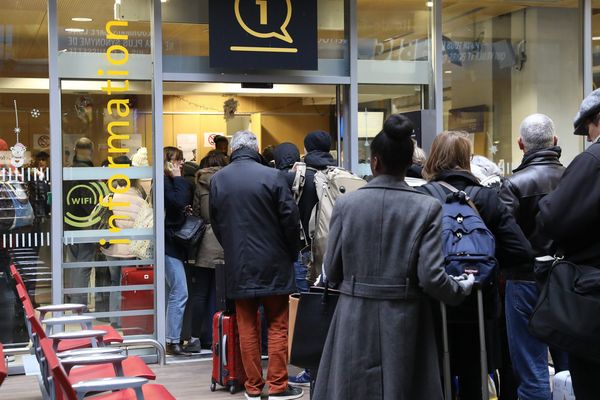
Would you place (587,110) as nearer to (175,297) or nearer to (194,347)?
(175,297)

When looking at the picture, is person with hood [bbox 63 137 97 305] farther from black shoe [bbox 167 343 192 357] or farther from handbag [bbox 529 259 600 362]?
handbag [bbox 529 259 600 362]

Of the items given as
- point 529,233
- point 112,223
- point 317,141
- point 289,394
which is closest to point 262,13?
point 317,141

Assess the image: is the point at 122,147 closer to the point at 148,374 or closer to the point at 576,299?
the point at 148,374

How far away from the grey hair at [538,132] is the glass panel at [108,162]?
135 inches

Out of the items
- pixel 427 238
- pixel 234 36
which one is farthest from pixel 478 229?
pixel 234 36

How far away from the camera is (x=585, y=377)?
130 inches

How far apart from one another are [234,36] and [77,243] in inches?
85.2

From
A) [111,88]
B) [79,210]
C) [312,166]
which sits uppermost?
[111,88]

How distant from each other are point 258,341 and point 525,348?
71.2 inches

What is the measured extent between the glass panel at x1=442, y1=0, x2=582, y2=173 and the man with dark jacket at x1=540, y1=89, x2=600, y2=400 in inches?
198

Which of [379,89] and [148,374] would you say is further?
[379,89]

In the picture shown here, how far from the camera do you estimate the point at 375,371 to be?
3707 mm

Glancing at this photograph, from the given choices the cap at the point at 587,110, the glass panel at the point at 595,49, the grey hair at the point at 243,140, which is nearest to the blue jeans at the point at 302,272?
the grey hair at the point at 243,140

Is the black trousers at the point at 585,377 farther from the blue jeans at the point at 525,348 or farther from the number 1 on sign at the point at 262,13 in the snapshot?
the number 1 on sign at the point at 262,13
